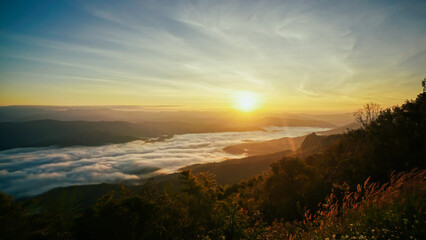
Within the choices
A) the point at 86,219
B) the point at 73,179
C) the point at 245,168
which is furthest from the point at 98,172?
the point at 86,219

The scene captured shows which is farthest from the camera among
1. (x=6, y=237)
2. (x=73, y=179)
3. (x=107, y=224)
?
(x=73, y=179)

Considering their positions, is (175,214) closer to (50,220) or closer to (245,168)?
(50,220)

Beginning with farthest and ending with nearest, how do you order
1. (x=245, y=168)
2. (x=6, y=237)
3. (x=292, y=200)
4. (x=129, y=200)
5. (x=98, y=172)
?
(x=98, y=172) < (x=245, y=168) < (x=292, y=200) < (x=129, y=200) < (x=6, y=237)

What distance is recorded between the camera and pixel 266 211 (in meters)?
7.76

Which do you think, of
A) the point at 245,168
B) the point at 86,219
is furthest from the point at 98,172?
the point at 86,219

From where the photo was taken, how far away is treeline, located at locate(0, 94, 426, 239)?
2916mm

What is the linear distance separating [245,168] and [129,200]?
8920 cm

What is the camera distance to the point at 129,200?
5414mm

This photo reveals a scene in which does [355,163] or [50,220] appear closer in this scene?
[50,220]

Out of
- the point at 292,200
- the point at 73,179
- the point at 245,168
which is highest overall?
the point at 292,200

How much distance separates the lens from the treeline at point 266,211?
2.92 metres

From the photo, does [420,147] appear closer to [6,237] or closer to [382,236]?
[382,236]

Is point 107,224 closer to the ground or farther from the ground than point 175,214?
closer to the ground

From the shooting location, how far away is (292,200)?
7.71 meters
